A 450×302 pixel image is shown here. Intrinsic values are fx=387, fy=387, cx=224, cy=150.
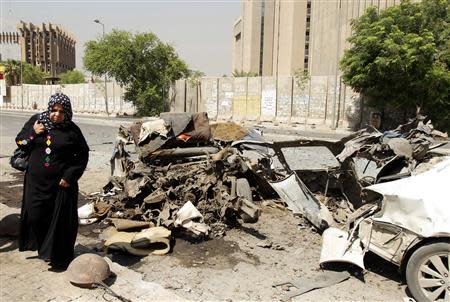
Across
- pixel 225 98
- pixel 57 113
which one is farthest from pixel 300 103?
pixel 57 113

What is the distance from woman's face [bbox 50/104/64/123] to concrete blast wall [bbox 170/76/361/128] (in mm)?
22881

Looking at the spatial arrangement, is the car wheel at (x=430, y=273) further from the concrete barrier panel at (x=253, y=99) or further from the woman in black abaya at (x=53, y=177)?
the concrete barrier panel at (x=253, y=99)

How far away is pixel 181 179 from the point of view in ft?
20.2

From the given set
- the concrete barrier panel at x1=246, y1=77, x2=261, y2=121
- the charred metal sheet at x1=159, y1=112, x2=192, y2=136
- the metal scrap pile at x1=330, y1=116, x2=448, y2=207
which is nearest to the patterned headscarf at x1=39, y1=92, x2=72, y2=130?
the charred metal sheet at x1=159, y1=112, x2=192, y2=136

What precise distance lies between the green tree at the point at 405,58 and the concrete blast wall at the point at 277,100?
3.68 m

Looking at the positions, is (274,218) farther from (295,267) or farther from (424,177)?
(424,177)

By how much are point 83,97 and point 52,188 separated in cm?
4304

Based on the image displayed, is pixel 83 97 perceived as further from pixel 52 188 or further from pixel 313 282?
pixel 313 282

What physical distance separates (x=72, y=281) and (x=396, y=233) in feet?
10.6

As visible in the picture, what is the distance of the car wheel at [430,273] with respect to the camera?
138 inches

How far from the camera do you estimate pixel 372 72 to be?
20.8 meters

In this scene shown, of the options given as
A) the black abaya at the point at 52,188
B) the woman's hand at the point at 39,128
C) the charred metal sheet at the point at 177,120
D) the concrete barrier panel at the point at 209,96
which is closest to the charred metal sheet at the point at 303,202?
the charred metal sheet at the point at 177,120

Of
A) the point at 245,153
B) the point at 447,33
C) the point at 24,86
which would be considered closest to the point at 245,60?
the point at 24,86

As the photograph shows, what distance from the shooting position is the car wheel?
11.5 ft
